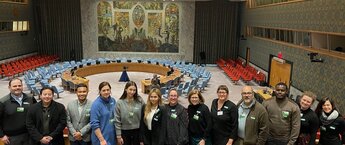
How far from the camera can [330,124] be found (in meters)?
4.82

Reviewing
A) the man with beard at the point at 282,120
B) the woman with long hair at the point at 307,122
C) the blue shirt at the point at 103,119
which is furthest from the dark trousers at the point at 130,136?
the woman with long hair at the point at 307,122

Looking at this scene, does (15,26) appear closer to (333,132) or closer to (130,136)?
(130,136)

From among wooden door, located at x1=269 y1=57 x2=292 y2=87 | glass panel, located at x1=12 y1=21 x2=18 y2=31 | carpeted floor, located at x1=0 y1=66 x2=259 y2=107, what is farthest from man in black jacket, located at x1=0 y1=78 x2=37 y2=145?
glass panel, located at x1=12 y1=21 x2=18 y2=31

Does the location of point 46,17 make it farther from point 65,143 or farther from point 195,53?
point 65,143

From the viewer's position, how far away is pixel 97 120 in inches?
185

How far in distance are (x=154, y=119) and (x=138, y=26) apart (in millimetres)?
21326

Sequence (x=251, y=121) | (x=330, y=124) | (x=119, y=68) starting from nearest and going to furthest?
(x=251, y=121) → (x=330, y=124) → (x=119, y=68)

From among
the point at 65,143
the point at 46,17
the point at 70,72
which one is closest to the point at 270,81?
the point at 70,72

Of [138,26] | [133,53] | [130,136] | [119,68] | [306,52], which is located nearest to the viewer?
[130,136]

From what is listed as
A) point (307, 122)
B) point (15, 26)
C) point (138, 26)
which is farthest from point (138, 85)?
point (307, 122)

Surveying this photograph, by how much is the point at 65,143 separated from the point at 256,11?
1758cm

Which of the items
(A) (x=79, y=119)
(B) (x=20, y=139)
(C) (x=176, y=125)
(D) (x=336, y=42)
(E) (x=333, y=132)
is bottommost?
(B) (x=20, y=139)

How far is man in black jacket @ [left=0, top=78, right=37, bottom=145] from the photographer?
481cm

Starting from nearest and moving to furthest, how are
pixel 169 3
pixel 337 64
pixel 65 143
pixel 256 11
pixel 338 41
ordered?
pixel 65 143 → pixel 337 64 → pixel 338 41 → pixel 256 11 → pixel 169 3
